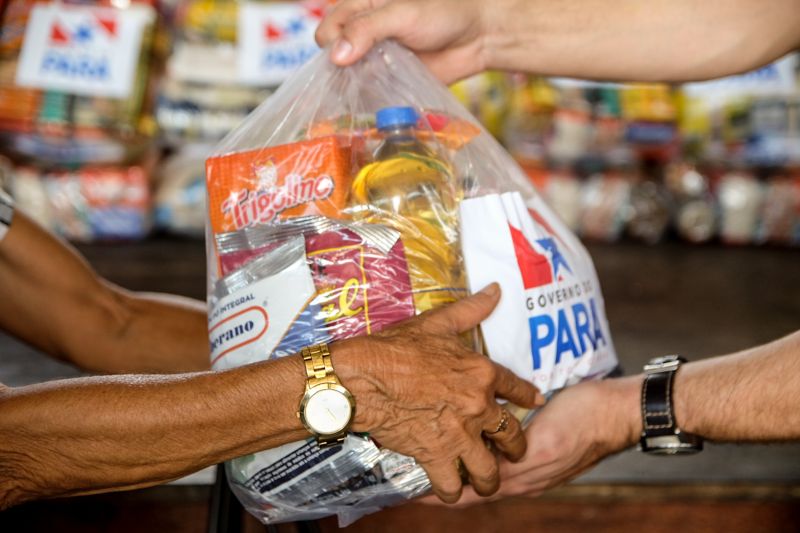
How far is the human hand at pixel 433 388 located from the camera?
2.99 feet

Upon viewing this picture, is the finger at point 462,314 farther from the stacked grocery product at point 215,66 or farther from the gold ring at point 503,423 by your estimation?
the stacked grocery product at point 215,66

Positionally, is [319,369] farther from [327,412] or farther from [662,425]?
[662,425]

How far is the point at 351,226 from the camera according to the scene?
951 mm

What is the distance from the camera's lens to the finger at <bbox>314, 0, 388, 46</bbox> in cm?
123

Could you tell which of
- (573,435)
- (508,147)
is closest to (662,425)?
(573,435)

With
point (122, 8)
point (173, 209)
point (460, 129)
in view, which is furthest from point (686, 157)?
point (460, 129)

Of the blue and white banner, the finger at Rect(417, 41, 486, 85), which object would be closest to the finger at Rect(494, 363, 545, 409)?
the finger at Rect(417, 41, 486, 85)

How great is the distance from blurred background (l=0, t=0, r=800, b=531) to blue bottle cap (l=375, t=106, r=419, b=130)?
1185 mm

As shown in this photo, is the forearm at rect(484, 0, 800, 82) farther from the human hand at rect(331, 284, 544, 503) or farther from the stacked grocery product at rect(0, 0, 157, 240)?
the stacked grocery product at rect(0, 0, 157, 240)

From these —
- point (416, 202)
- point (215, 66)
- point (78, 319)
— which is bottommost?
point (78, 319)

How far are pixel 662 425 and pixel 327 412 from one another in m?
0.52

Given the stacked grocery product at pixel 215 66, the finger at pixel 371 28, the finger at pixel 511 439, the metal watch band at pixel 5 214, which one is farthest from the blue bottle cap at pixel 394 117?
the stacked grocery product at pixel 215 66

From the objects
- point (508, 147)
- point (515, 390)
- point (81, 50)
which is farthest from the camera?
point (508, 147)

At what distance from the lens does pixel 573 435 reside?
1139 millimetres
